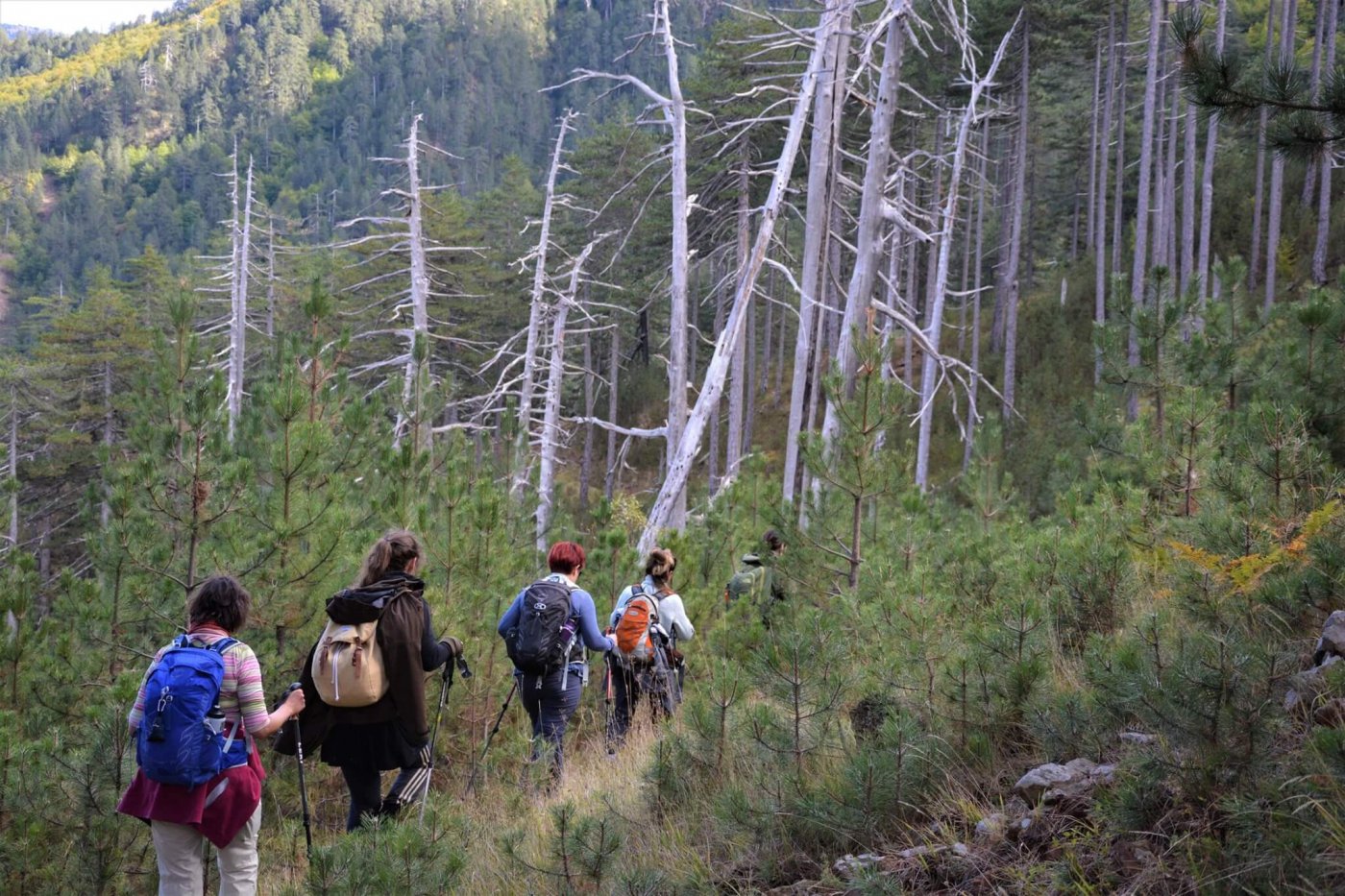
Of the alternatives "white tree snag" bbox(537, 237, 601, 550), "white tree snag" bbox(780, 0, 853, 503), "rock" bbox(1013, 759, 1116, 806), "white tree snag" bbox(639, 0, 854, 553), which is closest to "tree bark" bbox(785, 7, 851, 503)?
"white tree snag" bbox(780, 0, 853, 503)

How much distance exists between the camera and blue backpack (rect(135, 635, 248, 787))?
379 cm

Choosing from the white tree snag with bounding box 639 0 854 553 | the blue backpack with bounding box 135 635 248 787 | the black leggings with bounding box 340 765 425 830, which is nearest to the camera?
the blue backpack with bounding box 135 635 248 787

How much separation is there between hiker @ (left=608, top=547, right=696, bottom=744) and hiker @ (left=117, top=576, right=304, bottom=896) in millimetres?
2724

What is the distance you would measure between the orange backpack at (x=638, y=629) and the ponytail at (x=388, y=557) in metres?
2.07

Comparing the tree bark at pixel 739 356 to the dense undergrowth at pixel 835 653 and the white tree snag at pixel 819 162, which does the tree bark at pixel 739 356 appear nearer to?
the white tree snag at pixel 819 162

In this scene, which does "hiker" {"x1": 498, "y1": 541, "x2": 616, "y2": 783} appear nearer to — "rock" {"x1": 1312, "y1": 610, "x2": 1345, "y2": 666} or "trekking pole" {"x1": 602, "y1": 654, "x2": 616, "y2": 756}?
"trekking pole" {"x1": 602, "y1": 654, "x2": 616, "y2": 756}

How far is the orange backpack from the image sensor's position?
256 inches

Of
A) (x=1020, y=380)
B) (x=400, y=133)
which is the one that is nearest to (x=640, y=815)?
(x=1020, y=380)

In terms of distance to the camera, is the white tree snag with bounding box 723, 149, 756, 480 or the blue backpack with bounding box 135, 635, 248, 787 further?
the white tree snag with bounding box 723, 149, 756, 480

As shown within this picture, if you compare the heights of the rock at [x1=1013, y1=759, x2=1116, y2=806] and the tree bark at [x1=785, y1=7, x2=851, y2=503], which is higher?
the tree bark at [x1=785, y1=7, x2=851, y2=503]

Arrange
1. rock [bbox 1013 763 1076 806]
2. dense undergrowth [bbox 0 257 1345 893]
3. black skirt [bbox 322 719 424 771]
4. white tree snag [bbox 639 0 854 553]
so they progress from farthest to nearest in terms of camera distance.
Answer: white tree snag [bbox 639 0 854 553] < black skirt [bbox 322 719 424 771] < rock [bbox 1013 763 1076 806] < dense undergrowth [bbox 0 257 1345 893]

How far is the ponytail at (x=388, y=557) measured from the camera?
4.70 m

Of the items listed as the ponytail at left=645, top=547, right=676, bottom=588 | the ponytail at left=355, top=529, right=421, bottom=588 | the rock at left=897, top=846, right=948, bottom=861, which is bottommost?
the rock at left=897, top=846, right=948, bottom=861

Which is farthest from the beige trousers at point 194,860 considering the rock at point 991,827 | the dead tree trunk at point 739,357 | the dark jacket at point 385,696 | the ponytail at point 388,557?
the dead tree trunk at point 739,357
